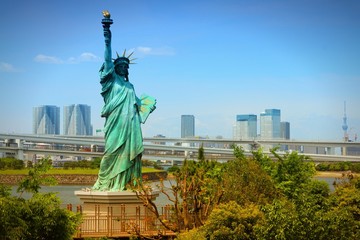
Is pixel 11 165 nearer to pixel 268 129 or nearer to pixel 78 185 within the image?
pixel 78 185

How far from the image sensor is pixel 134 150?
1033 inches

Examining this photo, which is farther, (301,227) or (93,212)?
(93,212)

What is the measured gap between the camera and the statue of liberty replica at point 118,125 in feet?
85.2

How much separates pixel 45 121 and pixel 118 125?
16865 centimetres

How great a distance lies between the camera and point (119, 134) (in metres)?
26.3

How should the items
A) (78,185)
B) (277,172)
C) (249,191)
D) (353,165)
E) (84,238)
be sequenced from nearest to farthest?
(84,238) → (249,191) → (277,172) → (78,185) → (353,165)

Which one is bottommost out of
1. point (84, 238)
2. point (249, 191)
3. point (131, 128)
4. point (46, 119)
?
point (84, 238)

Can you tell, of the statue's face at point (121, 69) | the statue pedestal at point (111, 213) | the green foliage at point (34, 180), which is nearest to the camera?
the green foliage at point (34, 180)

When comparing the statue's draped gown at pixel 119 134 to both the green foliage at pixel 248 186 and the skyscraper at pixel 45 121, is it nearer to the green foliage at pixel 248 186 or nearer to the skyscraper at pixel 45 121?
the green foliage at pixel 248 186

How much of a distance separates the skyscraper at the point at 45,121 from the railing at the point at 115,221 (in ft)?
552

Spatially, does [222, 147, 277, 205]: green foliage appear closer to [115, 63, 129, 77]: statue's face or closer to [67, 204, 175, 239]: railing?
[67, 204, 175, 239]: railing

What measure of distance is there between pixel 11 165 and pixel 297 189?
2293 inches

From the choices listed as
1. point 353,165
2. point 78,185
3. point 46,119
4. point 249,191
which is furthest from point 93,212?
point 46,119

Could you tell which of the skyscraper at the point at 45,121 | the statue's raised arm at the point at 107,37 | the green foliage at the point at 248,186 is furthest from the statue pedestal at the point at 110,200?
the skyscraper at the point at 45,121
